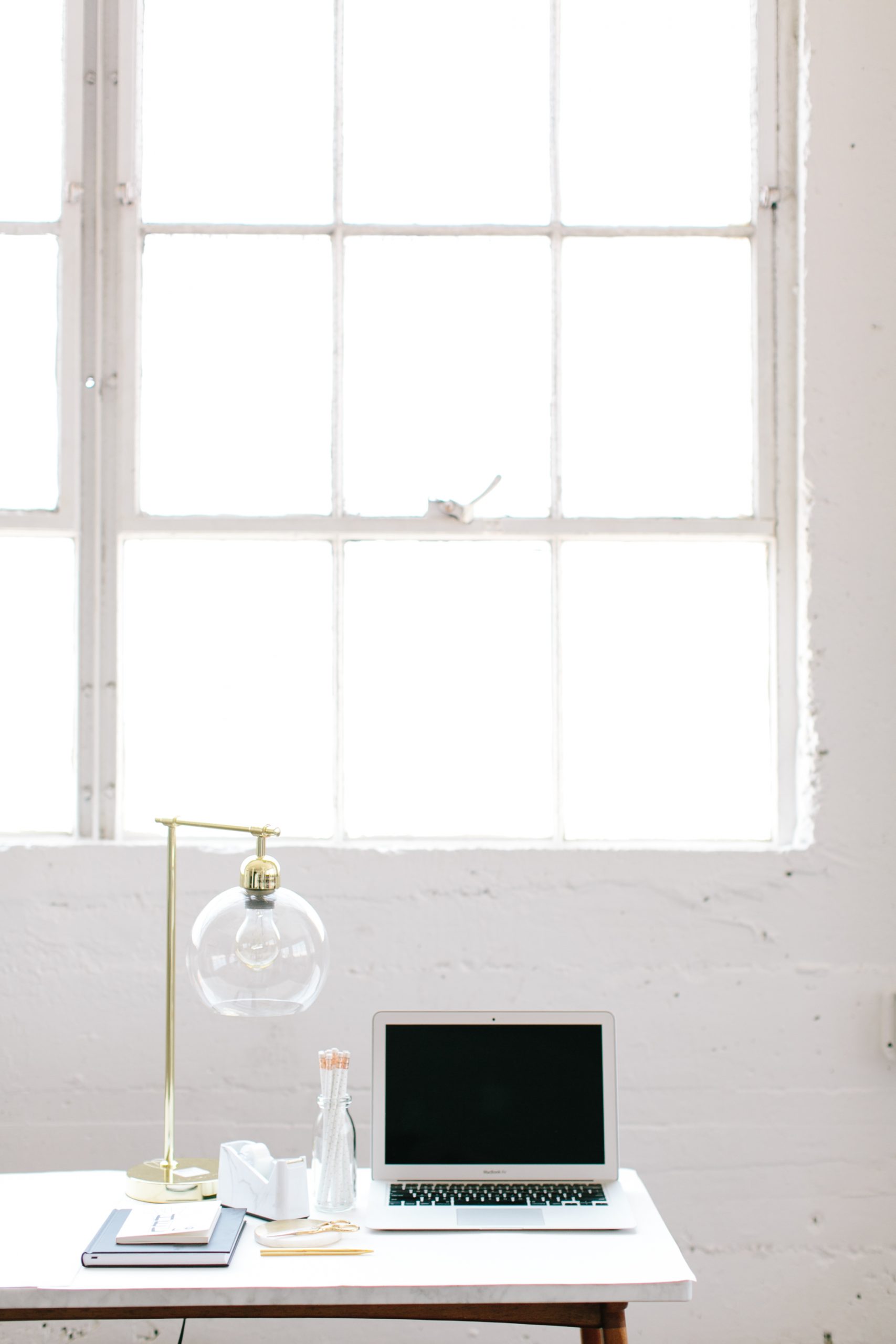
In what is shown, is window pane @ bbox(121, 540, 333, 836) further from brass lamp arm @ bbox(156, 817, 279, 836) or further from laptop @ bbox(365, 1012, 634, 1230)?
laptop @ bbox(365, 1012, 634, 1230)

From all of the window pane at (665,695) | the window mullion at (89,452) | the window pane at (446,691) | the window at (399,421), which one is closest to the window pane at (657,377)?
the window at (399,421)

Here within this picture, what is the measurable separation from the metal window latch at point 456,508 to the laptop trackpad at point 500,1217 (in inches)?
50.6

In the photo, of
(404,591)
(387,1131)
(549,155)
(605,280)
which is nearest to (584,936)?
(387,1131)

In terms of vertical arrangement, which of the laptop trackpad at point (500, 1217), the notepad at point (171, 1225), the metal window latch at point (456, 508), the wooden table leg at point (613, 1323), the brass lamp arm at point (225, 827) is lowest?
the wooden table leg at point (613, 1323)

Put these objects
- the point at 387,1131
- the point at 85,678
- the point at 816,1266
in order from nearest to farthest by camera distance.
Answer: the point at 387,1131 < the point at 816,1266 < the point at 85,678

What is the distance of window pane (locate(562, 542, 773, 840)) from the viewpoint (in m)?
2.34

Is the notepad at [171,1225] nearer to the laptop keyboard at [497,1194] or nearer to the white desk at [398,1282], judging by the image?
the white desk at [398,1282]

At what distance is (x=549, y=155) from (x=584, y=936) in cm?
161

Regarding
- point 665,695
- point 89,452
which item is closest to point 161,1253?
point 665,695

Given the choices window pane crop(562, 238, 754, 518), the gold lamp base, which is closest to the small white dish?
the gold lamp base

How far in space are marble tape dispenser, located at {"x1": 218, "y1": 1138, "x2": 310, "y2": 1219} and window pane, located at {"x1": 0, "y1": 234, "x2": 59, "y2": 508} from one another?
1370 millimetres

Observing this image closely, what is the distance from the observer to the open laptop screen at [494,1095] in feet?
5.59

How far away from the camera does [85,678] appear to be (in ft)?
7.59

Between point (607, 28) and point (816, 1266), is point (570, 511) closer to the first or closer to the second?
point (607, 28)
